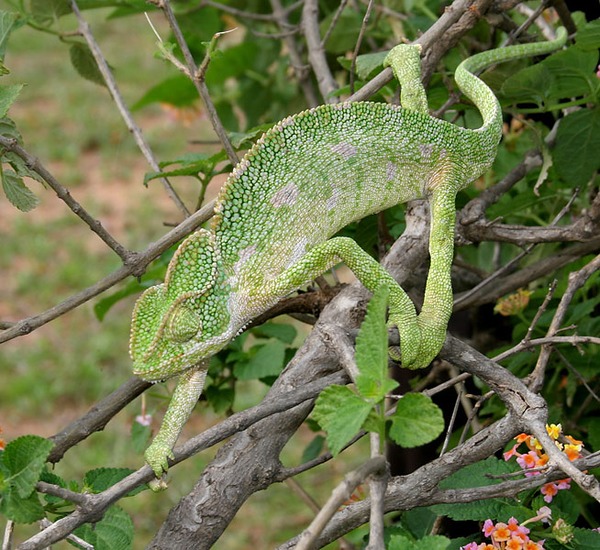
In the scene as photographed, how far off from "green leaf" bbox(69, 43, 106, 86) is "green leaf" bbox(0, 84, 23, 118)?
2.45 feet

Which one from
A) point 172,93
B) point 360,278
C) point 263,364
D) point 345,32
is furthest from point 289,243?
point 172,93

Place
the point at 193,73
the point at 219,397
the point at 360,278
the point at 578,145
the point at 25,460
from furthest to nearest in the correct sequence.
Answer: the point at 219,397 → the point at 578,145 → the point at 193,73 → the point at 360,278 → the point at 25,460

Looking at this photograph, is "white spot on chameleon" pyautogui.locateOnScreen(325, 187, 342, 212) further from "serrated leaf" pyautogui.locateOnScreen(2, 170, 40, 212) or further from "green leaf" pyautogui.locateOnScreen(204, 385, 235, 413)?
"green leaf" pyautogui.locateOnScreen(204, 385, 235, 413)

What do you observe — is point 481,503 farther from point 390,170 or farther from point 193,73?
point 193,73

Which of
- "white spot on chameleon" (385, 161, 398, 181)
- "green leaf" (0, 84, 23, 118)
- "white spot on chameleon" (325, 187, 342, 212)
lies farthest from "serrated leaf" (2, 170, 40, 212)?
"white spot on chameleon" (385, 161, 398, 181)

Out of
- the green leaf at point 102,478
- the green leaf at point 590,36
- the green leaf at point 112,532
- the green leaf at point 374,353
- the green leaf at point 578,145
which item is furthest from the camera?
the green leaf at point 578,145

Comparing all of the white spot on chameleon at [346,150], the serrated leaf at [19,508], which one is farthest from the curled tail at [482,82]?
the serrated leaf at [19,508]

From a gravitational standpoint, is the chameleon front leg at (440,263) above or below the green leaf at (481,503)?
above

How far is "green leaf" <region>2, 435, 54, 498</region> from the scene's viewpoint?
110 centimetres

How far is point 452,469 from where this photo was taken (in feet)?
4.15

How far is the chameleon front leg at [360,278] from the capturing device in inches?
56.9

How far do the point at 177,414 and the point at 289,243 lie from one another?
1.12 feet

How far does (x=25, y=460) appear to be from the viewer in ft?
3.67

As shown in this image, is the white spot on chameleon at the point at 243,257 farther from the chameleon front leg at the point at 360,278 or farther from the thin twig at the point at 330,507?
the thin twig at the point at 330,507
